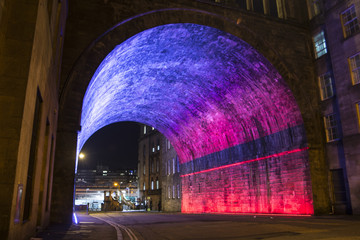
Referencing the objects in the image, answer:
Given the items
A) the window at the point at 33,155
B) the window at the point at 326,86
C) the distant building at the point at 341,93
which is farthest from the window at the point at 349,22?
the window at the point at 33,155

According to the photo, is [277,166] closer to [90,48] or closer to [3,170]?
[90,48]

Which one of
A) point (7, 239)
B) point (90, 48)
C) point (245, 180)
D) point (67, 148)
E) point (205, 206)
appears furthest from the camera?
point (205, 206)

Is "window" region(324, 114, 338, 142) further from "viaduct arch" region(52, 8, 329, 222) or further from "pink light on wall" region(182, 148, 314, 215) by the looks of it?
"pink light on wall" region(182, 148, 314, 215)

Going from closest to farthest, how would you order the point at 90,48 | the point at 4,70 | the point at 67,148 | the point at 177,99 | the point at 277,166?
the point at 4,70, the point at 67,148, the point at 90,48, the point at 277,166, the point at 177,99

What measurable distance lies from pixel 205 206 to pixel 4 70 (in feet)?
82.7

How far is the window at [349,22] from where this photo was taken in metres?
17.6

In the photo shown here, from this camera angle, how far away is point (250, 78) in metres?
20.4

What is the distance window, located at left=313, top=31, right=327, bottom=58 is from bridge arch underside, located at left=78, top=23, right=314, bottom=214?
359 centimetres

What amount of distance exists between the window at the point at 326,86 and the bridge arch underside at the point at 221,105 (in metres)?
2.34

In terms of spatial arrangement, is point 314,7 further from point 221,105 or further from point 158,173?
point 158,173

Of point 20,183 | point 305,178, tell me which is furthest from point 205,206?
point 20,183

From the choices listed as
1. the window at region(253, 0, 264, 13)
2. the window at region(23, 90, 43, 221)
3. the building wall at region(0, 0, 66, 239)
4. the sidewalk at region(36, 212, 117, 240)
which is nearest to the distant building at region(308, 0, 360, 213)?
the window at region(253, 0, 264, 13)

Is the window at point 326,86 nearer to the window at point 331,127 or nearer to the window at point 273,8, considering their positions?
the window at point 331,127

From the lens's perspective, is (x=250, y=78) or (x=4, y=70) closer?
(x=4, y=70)
